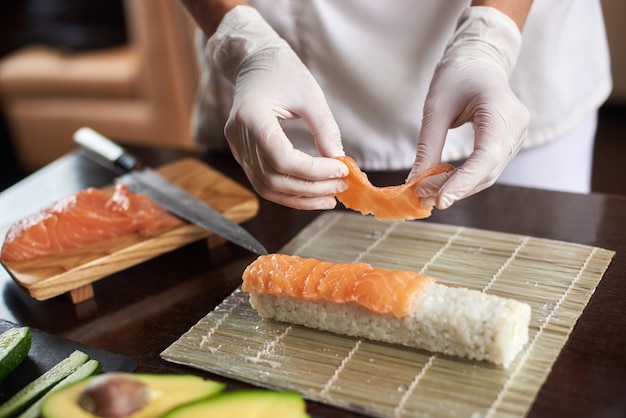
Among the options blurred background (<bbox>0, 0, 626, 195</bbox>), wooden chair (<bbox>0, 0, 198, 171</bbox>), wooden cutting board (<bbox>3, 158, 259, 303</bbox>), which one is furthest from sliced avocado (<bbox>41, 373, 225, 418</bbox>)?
wooden chair (<bbox>0, 0, 198, 171</bbox>)

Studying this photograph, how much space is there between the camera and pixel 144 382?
115 cm

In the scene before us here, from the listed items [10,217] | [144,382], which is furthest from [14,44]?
[144,382]

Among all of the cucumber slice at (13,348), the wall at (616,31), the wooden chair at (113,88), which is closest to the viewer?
the cucumber slice at (13,348)

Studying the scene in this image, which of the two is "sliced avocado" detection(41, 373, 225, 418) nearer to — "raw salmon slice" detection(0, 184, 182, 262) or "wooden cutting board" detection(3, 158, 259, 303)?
"wooden cutting board" detection(3, 158, 259, 303)

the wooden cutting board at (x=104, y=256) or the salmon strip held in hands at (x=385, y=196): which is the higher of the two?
the salmon strip held in hands at (x=385, y=196)

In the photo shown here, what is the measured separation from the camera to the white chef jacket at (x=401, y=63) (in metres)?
1.93

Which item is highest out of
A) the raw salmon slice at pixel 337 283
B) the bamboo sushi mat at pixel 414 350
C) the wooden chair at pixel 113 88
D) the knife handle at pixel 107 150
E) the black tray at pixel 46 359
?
the knife handle at pixel 107 150

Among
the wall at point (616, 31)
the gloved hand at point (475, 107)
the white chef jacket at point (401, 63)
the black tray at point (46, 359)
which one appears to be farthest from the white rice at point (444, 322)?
the wall at point (616, 31)

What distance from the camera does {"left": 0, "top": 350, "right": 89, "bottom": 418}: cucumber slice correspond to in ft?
3.86

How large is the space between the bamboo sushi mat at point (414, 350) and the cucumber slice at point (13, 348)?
0.26 metres

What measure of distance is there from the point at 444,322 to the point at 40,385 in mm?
691

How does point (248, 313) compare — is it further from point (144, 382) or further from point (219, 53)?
point (219, 53)

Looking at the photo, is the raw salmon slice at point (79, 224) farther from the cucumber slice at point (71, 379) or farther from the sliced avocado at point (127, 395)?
the sliced avocado at point (127, 395)

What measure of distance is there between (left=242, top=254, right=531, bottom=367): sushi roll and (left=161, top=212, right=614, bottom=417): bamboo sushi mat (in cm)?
2
